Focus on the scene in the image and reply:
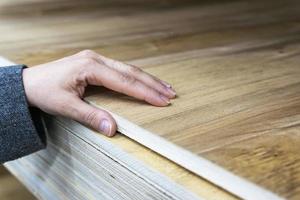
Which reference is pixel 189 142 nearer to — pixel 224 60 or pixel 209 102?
pixel 209 102

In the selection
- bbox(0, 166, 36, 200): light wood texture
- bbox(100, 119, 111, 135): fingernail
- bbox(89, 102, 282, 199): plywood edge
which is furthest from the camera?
bbox(0, 166, 36, 200): light wood texture

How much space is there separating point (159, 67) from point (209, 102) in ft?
0.50

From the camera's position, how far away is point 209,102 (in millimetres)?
488

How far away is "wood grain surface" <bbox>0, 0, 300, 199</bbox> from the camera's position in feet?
1.30

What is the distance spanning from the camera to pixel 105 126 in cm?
46

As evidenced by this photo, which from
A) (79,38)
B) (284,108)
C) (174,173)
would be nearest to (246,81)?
(284,108)

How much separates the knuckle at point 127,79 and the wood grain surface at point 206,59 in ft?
0.08

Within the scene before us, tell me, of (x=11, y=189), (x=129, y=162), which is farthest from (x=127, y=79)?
(x=11, y=189)

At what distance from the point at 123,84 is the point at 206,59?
0.65ft

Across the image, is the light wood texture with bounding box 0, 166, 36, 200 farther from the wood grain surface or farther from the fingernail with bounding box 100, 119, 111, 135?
the fingernail with bounding box 100, 119, 111, 135

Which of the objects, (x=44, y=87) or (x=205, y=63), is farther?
(x=205, y=63)

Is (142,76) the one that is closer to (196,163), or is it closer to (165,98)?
(165,98)

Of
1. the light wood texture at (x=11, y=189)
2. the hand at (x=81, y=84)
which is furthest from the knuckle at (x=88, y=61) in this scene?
the light wood texture at (x=11, y=189)

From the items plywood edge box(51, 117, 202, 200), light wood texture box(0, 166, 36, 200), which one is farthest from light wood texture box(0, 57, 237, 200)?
light wood texture box(0, 166, 36, 200)
